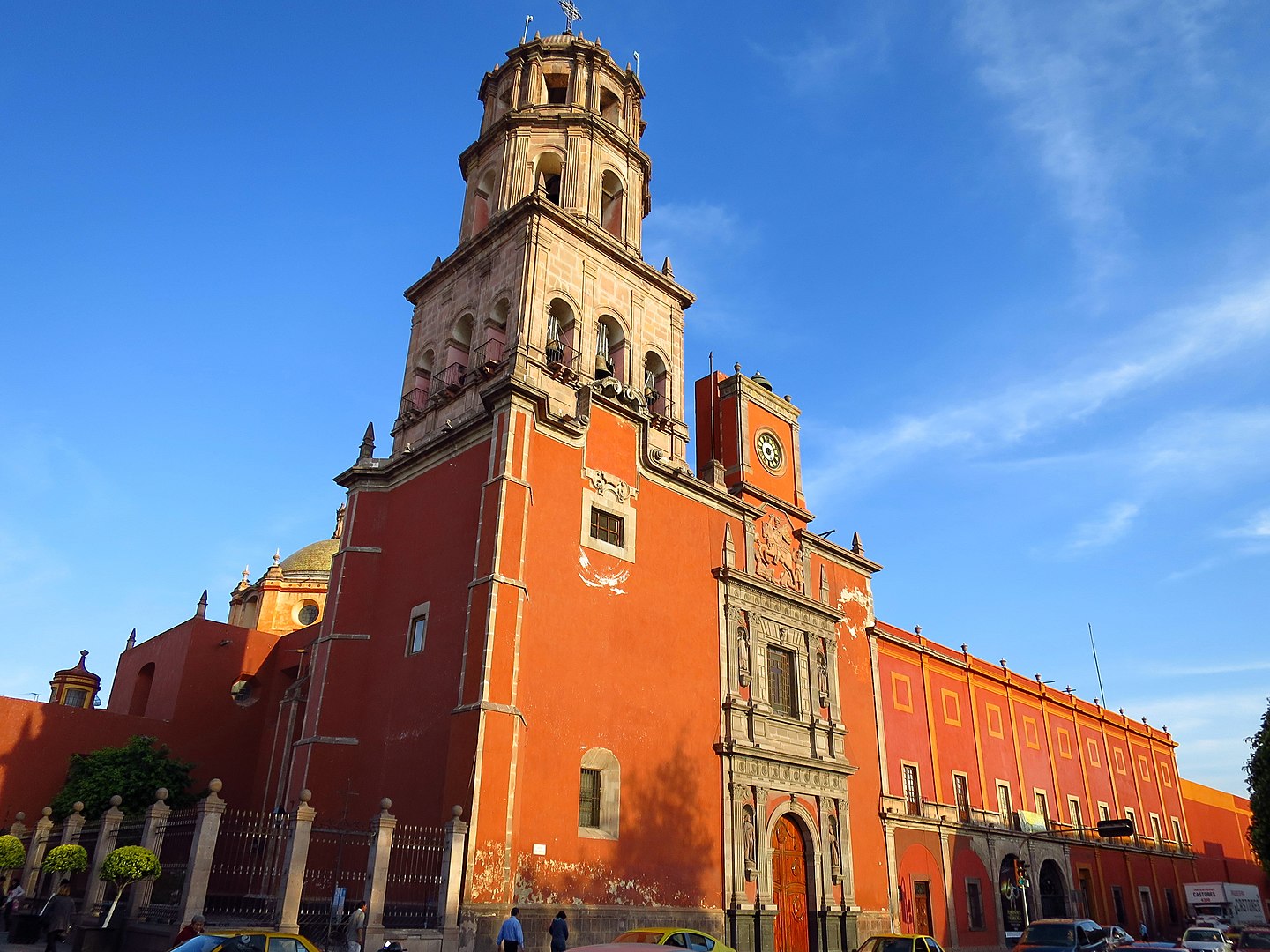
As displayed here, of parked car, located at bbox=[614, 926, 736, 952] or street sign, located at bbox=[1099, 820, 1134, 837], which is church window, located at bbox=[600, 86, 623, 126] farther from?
street sign, located at bbox=[1099, 820, 1134, 837]

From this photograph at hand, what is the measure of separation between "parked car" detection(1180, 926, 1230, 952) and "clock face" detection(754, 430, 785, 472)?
45.9 ft

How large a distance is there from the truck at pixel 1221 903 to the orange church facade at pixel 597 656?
997 cm

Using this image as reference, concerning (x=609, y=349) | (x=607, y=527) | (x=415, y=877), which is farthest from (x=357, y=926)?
(x=609, y=349)

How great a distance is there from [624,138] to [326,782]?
18.1m

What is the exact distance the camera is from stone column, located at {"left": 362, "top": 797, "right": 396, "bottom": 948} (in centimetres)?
1325

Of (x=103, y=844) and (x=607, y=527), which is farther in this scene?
(x=607, y=527)

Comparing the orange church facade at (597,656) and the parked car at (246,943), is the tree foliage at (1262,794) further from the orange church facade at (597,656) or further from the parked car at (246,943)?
the parked car at (246,943)

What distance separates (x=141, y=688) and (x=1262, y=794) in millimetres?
35514

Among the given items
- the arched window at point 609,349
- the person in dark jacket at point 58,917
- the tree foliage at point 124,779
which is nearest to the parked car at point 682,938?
the person in dark jacket at point 58,917

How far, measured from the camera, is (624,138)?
25766 millimetres

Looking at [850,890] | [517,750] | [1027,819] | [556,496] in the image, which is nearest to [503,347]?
[556,496]

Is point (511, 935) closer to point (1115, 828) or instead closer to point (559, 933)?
point (559, 933)

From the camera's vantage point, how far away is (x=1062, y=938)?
1510 centimetres

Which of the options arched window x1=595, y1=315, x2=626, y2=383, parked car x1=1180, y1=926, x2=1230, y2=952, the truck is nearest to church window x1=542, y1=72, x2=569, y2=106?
arched window x1=595, y1=315, x2=626, y2=383
